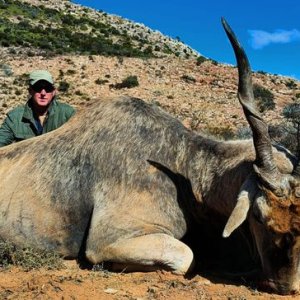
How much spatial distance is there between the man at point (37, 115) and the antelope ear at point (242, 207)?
11.8 ft

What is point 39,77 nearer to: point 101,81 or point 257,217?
point 257,217

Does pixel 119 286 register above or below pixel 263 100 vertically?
below

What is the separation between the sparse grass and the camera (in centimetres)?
537

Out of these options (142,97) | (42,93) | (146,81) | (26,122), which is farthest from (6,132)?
(146,81)

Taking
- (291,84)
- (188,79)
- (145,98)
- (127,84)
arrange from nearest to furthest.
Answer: (145,98) < (127,84) < (188,79) < (291,84)

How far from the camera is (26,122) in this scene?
7598mm

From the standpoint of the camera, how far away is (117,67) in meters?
37.6

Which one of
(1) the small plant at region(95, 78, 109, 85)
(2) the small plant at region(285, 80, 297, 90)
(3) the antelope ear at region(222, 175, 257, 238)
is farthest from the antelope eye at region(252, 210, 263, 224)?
(2) the small plant at region(285, 80, 297, 90)

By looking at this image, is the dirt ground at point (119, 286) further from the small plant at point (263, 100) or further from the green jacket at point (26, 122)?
the small plant at point (263, 100)

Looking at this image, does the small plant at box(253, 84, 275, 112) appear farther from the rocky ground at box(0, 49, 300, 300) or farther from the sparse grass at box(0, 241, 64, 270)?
the sparse grass at box(0, 241, 64, 270)

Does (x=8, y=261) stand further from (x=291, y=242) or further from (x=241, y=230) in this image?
(x=291, y=242)

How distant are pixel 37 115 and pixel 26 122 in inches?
7.3

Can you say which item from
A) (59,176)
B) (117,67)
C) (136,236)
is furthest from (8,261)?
(117,67)

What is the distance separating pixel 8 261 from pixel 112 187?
1.31 metres
